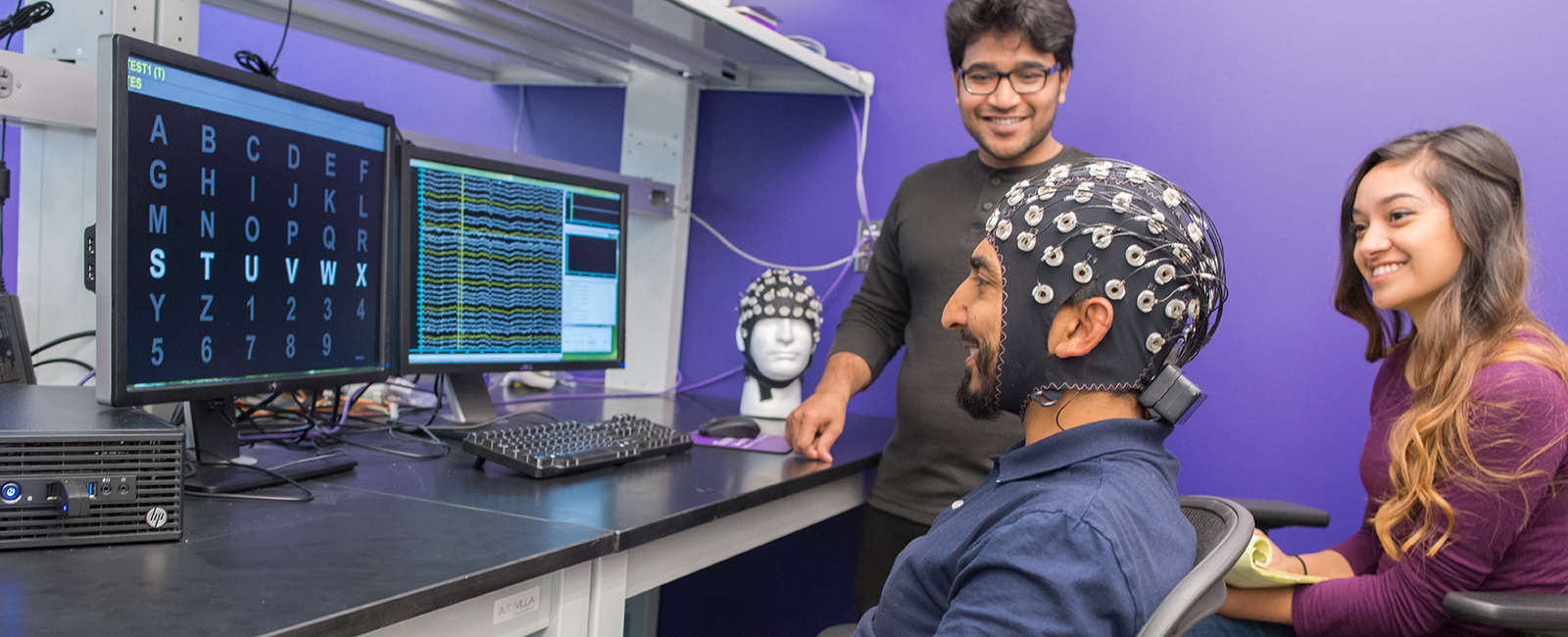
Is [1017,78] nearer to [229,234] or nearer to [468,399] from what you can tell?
[468,399]

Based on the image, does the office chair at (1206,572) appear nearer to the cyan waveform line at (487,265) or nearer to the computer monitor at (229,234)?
the computer monitor at (229,234)

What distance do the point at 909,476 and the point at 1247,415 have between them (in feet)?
2.49

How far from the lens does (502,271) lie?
1662 millimetres

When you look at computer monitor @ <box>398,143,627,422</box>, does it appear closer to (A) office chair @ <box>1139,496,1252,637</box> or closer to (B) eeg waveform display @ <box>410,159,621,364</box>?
(B) eeg waveform display @ <box>410,159,621,364</box>

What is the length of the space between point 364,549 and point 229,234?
0.44m

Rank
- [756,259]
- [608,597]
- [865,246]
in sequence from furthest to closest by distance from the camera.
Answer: [756,259], [865,246], [608,597]

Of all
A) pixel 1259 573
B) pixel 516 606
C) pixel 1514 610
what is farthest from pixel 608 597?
pixel 1514 610

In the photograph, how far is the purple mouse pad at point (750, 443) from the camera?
5.37ft

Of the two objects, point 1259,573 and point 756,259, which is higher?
point 756,259

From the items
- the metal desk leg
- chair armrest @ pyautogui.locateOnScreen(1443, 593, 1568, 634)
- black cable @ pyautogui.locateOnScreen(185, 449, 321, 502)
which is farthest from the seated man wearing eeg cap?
black cable @ pyautogui.locateOnScreen(185, 449, 321, 502)

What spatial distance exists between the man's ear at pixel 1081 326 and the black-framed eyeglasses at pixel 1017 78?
2.96ft

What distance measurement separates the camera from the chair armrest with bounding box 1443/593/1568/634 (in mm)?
1108

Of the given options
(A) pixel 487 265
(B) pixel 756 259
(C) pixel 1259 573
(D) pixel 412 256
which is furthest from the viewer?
(B) pixel 756 259

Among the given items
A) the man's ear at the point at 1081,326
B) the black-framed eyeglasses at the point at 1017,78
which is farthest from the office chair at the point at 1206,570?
the black-framed eyeglasses at the point at 1017,78
